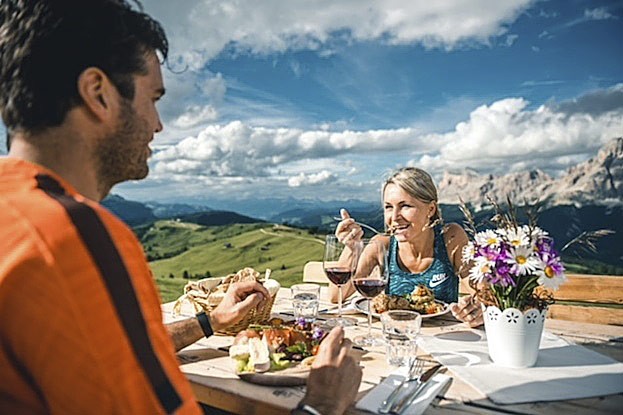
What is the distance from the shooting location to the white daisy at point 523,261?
1753mm

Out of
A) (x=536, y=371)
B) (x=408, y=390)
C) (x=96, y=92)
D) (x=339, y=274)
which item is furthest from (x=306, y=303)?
(x=96, y=92)

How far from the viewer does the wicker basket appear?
2279mm

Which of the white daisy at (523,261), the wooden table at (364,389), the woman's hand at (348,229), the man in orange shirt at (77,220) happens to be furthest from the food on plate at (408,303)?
the man in orange shirt at (77,220)

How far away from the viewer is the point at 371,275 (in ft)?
7.38

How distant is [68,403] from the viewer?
83 centimetres

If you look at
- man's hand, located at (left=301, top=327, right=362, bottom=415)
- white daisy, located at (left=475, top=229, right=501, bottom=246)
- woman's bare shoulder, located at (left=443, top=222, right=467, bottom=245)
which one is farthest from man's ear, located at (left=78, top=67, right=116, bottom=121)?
woman's bare shoulder, located at (left=443, top=222, right=467, bottom=245)

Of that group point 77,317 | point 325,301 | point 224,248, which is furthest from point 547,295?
point 224,248

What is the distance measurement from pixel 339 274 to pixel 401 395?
0.79 metres

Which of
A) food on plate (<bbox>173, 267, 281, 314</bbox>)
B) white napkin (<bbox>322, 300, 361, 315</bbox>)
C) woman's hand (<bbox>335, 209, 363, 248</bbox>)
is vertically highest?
woman's hand (<bbox>335, 209, 363, 248</bbox>)

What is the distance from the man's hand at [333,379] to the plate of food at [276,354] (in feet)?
0.57

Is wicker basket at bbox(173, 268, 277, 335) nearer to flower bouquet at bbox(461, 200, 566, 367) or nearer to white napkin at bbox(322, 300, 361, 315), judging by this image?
white napkin at bbox(322, 300, 361, 315)

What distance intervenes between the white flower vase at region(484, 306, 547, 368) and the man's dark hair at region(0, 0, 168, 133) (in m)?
1.46

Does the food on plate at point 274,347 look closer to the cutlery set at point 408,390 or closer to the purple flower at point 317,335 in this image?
the purple flower at point 317,335

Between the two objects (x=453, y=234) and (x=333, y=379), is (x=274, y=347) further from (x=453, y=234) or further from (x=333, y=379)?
(x=453, y=234)
